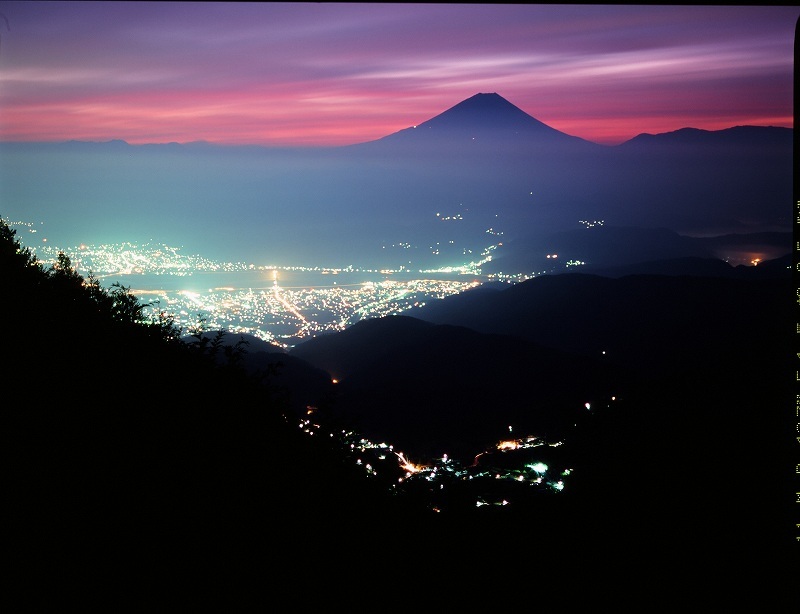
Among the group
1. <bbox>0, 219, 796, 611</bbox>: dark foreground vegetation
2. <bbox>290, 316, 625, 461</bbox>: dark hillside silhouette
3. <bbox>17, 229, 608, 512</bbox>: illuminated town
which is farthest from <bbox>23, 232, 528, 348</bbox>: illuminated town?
<bbox>0, 219, 796, 611</bbox>: dark foreground vegetation

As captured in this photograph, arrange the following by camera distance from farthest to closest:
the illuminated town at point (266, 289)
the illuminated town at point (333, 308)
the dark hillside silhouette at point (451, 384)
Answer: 1. the illuminated town at point (266, 289)
2. the dark hillside silhouette at point (451, 384)
3. the illuminated town at point (333, 308)

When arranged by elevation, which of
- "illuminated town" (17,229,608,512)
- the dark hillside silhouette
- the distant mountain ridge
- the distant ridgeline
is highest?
the distant mountain ridge

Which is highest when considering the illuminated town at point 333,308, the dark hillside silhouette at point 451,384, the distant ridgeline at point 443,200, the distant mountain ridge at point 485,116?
the distant mountain ridge at point 485,116

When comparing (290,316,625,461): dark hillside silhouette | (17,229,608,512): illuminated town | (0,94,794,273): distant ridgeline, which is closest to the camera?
(17,229,608,512): illuminated town

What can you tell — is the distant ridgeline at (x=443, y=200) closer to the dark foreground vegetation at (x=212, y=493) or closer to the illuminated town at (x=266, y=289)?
the illuminated town at (x=266, y=289)

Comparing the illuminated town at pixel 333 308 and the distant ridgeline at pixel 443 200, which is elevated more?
the distant ridgeline at pixel 443 200

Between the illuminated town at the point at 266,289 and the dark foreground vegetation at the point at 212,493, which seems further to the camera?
the illuminated town at the point at 266,289

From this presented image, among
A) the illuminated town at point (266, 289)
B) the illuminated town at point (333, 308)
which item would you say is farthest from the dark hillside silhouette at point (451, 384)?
the illuminated town at point (266, 289)

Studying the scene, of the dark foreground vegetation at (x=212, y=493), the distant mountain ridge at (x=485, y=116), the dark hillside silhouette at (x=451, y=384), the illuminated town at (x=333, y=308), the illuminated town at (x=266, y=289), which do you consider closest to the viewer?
the dark foreground vegetation at (x=212, y=493)

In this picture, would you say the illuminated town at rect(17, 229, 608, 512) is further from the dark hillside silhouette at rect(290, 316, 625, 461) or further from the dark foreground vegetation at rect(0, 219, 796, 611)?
the dark hillside silhouette at rect(290, 316, 625, 461)
